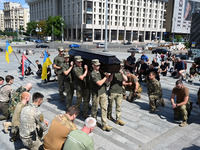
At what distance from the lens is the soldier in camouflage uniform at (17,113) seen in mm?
4902

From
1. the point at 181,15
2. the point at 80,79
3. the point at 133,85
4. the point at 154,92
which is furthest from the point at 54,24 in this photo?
the point at 80,79

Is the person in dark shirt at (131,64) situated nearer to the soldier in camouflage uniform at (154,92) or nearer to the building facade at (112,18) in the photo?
the soldier in camouflage uniform at (154,92)

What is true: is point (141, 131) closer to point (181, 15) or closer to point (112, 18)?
point (112, 18)

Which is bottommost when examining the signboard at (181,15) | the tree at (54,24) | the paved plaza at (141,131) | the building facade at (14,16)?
the paved plaza at (141,131)

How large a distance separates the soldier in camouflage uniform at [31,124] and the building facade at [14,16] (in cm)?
16764

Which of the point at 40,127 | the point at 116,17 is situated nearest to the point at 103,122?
the point at 40,127

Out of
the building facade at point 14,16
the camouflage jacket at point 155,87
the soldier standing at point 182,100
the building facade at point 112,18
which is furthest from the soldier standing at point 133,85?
the building facade at point 14,16

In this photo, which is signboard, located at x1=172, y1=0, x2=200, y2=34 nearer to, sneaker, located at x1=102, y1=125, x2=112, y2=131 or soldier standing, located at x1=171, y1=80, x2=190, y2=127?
soldier standing, located at x1=171, y1=80, x2=190, y2=127

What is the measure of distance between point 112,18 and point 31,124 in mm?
76009

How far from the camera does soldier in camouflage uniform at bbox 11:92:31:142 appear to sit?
16.1 feet

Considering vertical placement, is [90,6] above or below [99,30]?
above

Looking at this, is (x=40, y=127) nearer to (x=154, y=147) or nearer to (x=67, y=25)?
(x=154, y=147)

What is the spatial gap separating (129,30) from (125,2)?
11467 millimetres

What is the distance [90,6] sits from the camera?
232ft
